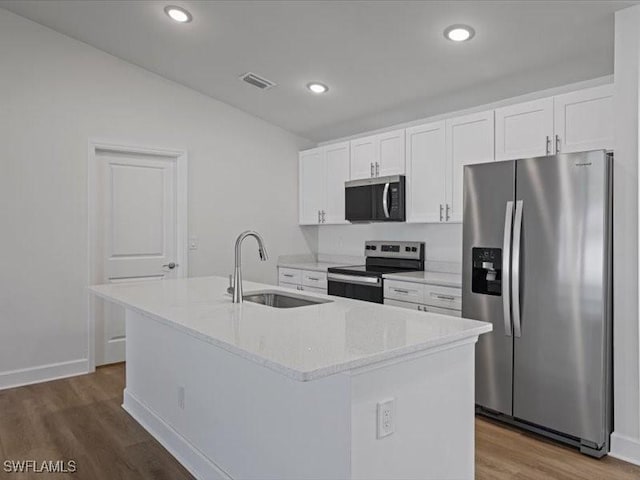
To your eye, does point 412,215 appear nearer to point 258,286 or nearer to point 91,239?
point 258,286

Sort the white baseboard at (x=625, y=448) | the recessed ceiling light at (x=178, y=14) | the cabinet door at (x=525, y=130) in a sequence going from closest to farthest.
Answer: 1. the white baseboard at (x=625, y=448)
2. the cabinet door at (x=525, y=130)
3. the recessed ceiling light at (x=178, y=14)

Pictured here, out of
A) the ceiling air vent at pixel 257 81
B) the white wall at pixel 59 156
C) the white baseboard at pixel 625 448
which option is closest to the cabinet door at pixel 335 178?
the ceiling air vent at pixel 257 81

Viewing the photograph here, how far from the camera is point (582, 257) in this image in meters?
2.67

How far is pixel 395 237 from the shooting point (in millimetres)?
4863

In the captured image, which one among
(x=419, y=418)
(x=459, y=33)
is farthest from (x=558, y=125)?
(x=419, y=418)

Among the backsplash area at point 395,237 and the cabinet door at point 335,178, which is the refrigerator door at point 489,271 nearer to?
the backsplash area at point 395,237

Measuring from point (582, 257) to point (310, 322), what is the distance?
166 centimetres

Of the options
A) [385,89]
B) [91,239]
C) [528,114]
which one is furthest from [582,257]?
[91,239]

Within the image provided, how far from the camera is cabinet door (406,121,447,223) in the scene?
13.1 feet

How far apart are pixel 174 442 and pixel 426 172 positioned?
9.23ft

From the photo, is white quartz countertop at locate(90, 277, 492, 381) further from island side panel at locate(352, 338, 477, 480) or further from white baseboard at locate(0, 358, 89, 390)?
white baseboard at locate(0, 358, 89, 390)

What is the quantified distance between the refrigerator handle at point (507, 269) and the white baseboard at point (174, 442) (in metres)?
1.86

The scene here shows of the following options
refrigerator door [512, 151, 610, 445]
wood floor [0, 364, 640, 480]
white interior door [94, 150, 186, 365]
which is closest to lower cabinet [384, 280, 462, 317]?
refrigerator door [512, 151, 610, 445]

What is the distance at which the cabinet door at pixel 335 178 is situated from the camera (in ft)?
16.2
